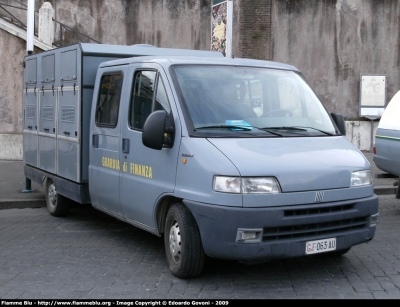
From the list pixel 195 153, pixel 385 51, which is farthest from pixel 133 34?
pixel 195 153

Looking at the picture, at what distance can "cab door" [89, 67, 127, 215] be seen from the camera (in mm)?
7258

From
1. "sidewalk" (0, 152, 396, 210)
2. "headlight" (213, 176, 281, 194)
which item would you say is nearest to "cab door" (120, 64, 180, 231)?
"headlight" (213, 176, 281, 194)

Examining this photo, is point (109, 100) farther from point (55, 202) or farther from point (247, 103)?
point (55, 202)

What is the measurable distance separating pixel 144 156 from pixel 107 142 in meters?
1.06

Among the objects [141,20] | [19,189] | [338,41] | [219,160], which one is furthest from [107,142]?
[338,41]

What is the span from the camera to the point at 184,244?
18.9 ft

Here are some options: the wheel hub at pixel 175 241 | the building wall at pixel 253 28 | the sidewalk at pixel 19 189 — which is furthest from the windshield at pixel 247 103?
the building wall at pixel 253 28

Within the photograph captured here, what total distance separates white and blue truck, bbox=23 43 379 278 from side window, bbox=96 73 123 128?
1cm

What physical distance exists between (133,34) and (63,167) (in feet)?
31.8

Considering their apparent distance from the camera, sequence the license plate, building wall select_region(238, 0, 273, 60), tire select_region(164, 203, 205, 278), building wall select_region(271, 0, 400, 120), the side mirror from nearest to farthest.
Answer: the license plate → tire select_region(164, 203, 205, 278) → the side mirror → building wall select_region(238, 0, 273, 60) → building wall select_region(271, 0, 400, 120)

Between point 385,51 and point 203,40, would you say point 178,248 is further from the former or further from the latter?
point 385,51

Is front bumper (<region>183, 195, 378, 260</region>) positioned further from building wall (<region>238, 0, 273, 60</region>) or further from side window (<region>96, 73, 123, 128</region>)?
building wall (<region>238, 0, 273, 60</region>)

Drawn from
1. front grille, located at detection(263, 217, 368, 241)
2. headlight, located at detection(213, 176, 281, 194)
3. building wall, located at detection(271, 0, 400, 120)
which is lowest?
front grille, located at detection(263, 217, 368, 241)

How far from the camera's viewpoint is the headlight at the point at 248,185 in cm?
540
